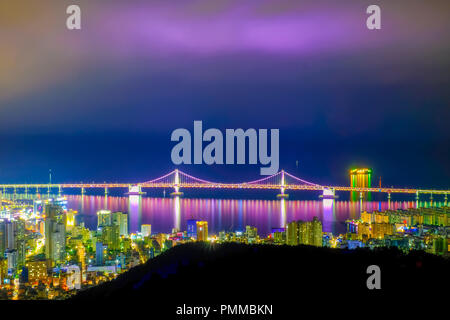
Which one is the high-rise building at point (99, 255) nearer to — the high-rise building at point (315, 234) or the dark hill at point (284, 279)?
the high-rise building at point (315, 234)

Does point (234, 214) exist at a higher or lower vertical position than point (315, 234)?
lower

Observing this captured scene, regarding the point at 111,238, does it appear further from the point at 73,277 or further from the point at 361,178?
the point at 361,178

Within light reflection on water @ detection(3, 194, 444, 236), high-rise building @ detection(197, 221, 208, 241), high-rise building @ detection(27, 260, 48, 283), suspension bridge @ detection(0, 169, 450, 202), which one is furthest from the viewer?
suspension bridge @ detection(0, 169, 450, 202)

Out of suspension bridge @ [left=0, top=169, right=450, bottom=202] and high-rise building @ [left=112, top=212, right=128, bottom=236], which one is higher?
suspension bridge @ [left=0, top=169, right=450, bottom=202]

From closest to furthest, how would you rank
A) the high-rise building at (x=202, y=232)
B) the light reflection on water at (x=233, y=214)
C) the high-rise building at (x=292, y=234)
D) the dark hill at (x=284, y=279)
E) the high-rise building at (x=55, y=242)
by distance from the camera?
the dark hill at (x=284, y=279) < the high-rise building at (x=292, y=234) < the high-rise building at (x=55, y=242) < the high-rise building at (x=202, y=232) < the light reflection on water at (x=233, y=214)

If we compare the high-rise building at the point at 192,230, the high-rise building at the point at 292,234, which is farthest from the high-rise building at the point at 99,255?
the high-rise building at the point at 292,234

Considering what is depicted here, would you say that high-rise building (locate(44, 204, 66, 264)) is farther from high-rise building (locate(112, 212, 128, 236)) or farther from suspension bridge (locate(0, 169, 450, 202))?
suspension bridge (locate(0, 169, 450, 202))

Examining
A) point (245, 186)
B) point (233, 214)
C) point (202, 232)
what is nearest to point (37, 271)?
point (202, 232)

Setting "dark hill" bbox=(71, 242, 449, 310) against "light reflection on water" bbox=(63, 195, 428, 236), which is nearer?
"dark hill" bbox=(71, 242, 449, 310)

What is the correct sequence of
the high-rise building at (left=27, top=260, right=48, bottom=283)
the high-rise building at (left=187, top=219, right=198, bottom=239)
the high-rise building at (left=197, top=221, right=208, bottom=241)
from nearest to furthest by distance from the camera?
1. the high-rise building at (left=27, top=260, right=48, bottom=283)
2. the high-rise building at (left=197, top=221, right=208, bottom=241)
3. the high-rise building at (left=187, top=219, right=198, bottom=239)

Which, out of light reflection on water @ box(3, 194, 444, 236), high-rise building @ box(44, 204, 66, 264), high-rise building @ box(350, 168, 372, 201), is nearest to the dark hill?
high-rise building @ box(44, 204, 66, 264)
